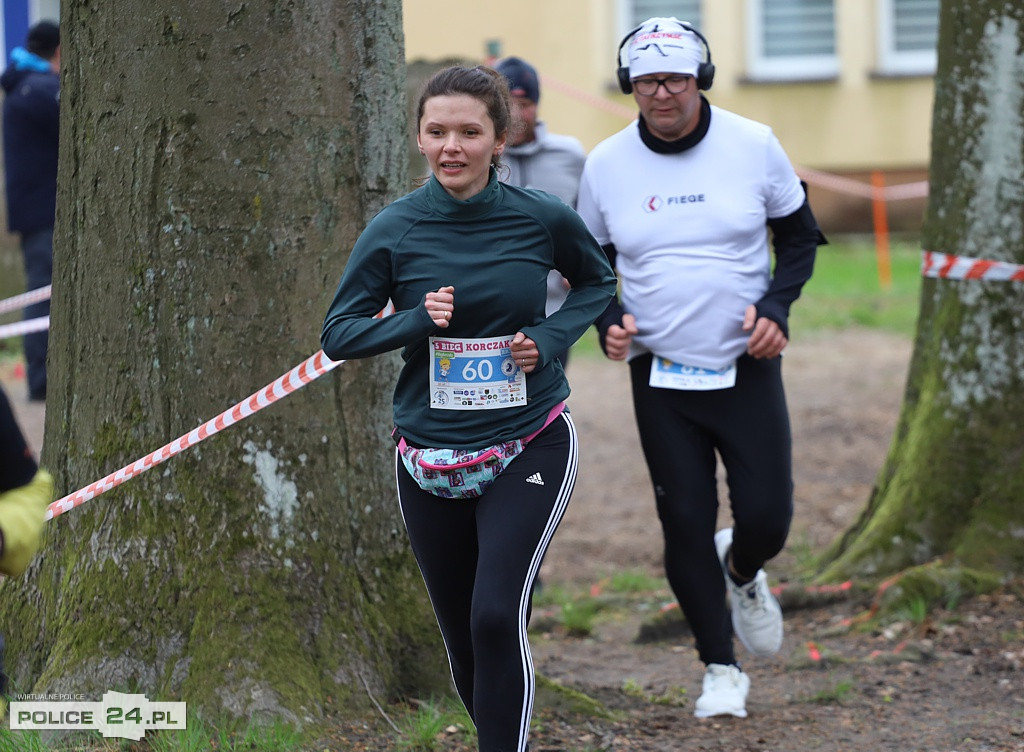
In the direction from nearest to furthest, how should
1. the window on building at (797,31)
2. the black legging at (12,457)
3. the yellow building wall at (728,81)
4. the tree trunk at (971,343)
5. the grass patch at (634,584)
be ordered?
the black legging at (12,457)
the tree trunk at (971,343)
the grass patch at (634,584)
the yellow building wall at (728,81)
the window on building at (797,31)

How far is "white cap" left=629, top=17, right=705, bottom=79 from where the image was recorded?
453cm

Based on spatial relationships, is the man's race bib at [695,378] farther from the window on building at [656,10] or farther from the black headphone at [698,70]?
the window on building at [656,10]

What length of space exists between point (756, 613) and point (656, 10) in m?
15.9

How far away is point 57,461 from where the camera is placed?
443 centimetres

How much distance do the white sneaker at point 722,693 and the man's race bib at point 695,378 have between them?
94cm

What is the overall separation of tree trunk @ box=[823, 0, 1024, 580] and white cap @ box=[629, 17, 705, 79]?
71.3 inches

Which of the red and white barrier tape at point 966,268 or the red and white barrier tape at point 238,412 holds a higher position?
the red and white barrier tape at point 966,268

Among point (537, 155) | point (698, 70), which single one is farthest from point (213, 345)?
point (537, 155)

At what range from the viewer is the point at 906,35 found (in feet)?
63.0

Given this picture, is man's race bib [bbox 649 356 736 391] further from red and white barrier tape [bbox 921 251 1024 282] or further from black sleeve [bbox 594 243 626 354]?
red and white barrier tape [bbox 921 251 1024 282]

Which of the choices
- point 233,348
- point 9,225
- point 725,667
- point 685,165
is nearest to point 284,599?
point 233,348

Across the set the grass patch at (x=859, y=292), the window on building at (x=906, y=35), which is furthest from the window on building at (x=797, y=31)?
the grass patch at (x=859, y=292)

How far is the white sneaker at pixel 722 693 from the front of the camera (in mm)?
4695

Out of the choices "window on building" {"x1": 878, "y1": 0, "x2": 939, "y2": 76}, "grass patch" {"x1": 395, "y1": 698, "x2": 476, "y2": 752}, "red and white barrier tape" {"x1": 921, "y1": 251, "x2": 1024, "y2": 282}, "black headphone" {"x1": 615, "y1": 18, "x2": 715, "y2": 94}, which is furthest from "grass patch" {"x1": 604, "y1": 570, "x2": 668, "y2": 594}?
"window on building" {"x1": 878, "y1": 0, "x2": 939, "y2": 76}
